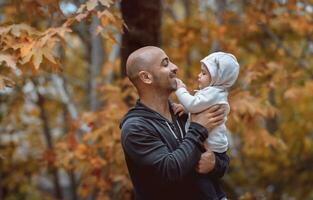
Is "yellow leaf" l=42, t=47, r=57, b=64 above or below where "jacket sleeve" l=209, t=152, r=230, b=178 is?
above

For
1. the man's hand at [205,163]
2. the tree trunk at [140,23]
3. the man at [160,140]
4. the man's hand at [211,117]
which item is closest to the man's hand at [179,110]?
the man at [160,140]

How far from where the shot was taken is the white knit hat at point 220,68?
275cm

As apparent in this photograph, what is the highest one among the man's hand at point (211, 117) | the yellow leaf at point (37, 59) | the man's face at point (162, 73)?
the yellow leaf at point (37, 59)

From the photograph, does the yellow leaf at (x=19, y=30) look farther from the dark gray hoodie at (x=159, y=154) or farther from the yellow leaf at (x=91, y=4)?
the dark gray hoodie at (x=159, y=154)

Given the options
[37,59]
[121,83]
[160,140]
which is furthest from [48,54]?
[121,83]

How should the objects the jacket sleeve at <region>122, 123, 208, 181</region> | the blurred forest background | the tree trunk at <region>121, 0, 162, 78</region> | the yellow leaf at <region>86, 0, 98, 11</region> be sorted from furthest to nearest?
1. the tree trunk at <region>121, 0, 162, 78</region>
2. the blurred forest background
3. the yellow leaf at <region>86, 0, 98, 11</region>
4. the jacket sleeve at <region>122, 123, 208, 181</region>

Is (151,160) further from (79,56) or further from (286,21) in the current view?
(79,56)

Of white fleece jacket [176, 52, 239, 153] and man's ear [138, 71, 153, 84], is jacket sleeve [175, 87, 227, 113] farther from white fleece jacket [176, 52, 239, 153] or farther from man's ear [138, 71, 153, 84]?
man's ear [138, 71, 153, 84]

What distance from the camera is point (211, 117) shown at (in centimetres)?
275

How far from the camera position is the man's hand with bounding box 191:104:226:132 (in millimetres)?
2746

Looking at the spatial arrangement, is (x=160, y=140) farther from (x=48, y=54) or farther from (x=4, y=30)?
(x=4, y=30)

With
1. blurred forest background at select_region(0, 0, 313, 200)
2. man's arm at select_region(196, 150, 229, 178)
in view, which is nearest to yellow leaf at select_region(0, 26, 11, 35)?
blurred forest background at select_region(0, 0, 313, 200)

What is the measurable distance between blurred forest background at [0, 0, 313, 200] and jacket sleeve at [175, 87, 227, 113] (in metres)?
1.01

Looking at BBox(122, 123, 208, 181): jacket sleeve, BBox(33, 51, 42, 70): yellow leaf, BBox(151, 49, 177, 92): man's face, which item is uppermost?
BBox(33, 51, 42, 70): yellow leaf
